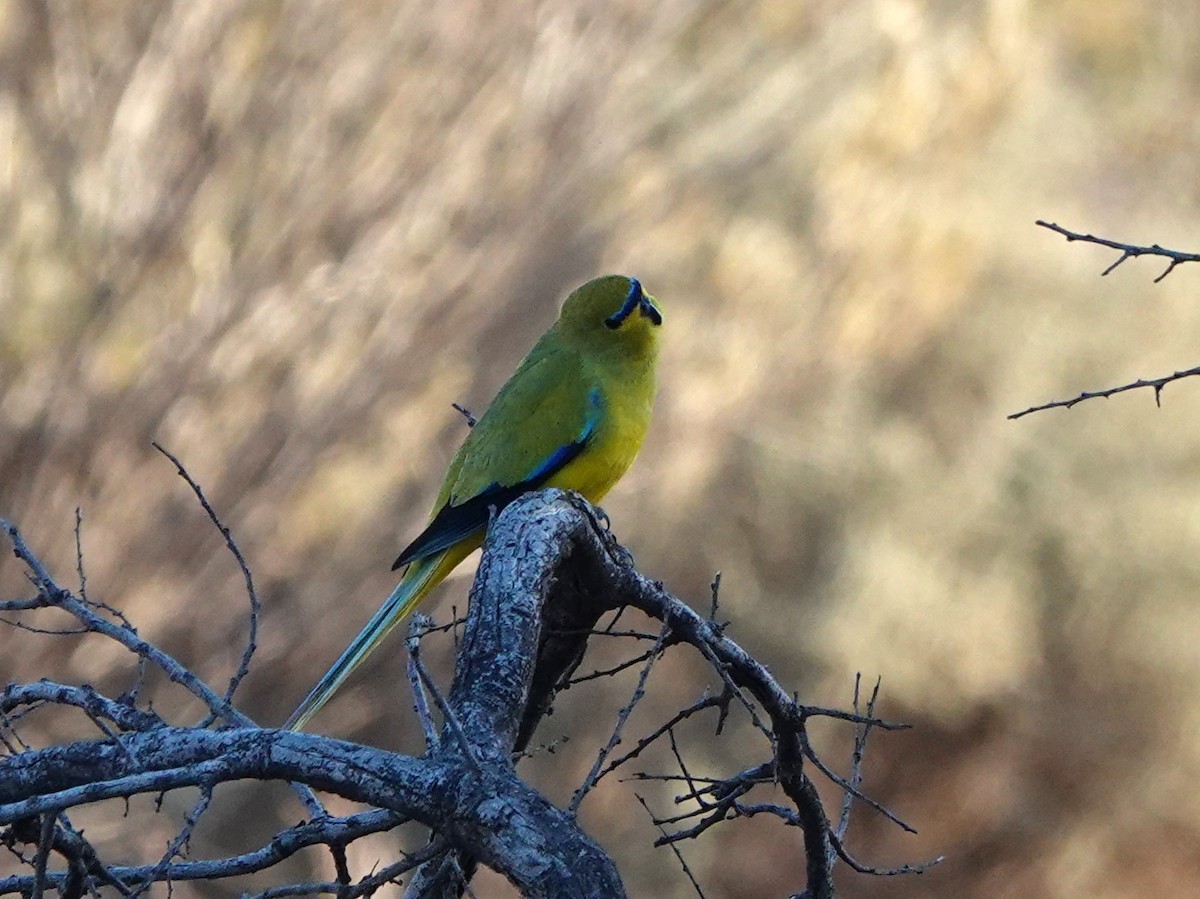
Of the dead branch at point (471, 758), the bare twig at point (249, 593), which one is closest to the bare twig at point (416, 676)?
the dead branch at point (471, 758)

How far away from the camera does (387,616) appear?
2818 mm

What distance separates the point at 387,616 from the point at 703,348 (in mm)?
3497

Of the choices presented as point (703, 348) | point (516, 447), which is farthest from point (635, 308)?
point (703, 348)

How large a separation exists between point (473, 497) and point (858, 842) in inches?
139

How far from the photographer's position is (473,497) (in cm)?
293

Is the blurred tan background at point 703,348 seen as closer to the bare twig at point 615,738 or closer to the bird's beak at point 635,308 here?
the bird's beak at point 635,308

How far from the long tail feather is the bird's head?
641mm

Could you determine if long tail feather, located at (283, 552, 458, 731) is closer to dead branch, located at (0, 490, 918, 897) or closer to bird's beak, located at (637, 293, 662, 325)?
dead branch, located at (0, 490, 918, 897)

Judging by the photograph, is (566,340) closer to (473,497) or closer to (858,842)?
(473,497)

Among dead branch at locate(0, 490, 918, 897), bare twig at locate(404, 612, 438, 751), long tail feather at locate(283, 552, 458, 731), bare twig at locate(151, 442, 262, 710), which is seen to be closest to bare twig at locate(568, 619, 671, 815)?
dead branch at locate(0, 490, 918, 897)

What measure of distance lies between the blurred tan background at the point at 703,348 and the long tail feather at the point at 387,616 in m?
2.73

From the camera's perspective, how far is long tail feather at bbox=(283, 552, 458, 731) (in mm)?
2535

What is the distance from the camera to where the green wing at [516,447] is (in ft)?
9.41

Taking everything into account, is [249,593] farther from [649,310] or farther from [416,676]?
[649,310]
